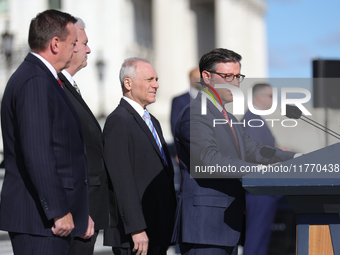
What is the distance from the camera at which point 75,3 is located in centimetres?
2475

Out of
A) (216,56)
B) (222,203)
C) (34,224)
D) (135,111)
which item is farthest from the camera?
(135,111)

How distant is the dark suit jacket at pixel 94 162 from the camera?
322cm

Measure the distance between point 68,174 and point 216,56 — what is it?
4.13ft

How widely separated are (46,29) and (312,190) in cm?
154

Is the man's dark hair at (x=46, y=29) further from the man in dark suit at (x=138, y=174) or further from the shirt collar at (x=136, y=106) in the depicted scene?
the shirt collar at (x=136, y=106)

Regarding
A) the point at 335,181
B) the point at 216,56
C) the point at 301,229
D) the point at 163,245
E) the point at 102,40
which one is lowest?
the point at 163,245

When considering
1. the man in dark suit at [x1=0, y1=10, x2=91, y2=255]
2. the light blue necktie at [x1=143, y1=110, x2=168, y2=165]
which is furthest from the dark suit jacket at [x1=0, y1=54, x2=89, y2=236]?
the light blue necktie at [x1=143, y1=110, x2=168, y2=165]

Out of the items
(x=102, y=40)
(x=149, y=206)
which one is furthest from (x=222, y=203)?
(x=102, y=40)

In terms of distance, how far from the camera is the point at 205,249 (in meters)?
3.12

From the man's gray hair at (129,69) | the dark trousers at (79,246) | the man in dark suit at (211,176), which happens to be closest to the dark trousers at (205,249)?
the man in dark suit at (211,176)

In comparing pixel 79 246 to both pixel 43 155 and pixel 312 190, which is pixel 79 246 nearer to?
pixel 43 155

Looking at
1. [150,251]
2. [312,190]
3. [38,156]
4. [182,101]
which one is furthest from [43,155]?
[182,101]

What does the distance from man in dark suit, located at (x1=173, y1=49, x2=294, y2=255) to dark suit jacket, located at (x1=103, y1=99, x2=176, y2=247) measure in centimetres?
27

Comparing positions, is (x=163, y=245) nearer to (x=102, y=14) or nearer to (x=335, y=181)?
(x=335, y=181)
